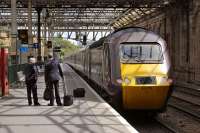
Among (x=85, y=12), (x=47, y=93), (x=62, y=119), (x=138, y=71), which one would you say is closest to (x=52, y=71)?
(x=47, y=93)

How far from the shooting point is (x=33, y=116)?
14.9 metres

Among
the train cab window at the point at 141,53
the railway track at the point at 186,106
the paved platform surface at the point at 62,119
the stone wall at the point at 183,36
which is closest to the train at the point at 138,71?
the train cab window at the point at 141,53

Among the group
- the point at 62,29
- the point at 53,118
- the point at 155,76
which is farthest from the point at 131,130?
the point at 62,29

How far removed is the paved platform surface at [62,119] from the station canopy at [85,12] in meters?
26.8

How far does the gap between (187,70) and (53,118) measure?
26.8m

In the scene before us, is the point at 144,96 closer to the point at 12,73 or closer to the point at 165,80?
the point at 165,80

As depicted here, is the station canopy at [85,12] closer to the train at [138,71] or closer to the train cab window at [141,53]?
the train at [138,71]

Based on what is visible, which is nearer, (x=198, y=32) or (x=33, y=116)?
(x=33, y=116)

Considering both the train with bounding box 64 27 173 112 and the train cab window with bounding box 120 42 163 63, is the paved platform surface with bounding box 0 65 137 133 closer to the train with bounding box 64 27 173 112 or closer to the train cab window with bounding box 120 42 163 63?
the train with bounding box 64 27 173 112

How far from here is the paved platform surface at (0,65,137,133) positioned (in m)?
12.3

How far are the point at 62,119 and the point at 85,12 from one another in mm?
57781

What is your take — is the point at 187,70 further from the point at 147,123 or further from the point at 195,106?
the point at 147,123

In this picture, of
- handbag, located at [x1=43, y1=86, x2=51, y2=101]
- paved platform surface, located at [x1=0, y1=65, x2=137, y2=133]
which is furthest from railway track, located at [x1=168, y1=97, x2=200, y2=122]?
handbag, located at [x1=43, y1=86, x2=51, y2=101]

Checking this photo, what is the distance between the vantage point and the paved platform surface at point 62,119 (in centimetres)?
1234
